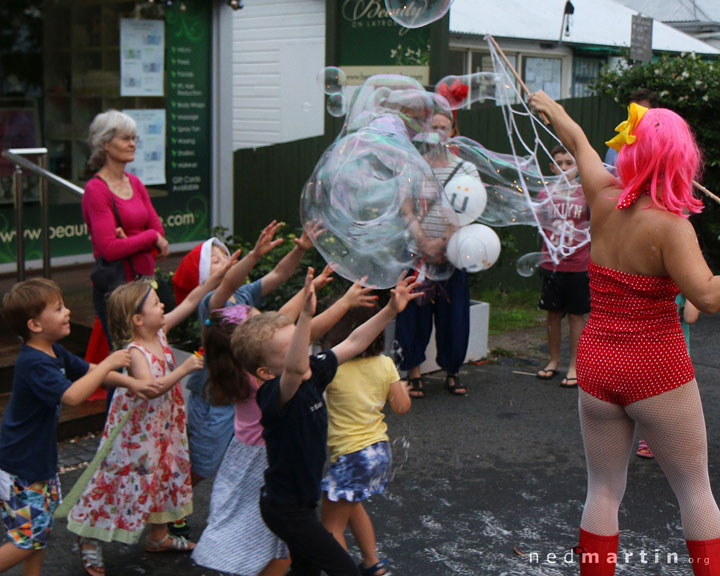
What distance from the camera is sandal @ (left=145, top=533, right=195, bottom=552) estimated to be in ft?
13.1

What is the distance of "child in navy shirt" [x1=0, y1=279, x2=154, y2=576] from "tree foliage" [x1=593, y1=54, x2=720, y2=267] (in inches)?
293

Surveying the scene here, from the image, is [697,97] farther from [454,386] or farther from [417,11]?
[417,11]

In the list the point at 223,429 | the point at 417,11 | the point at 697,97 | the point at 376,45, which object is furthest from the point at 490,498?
the point at 697,97

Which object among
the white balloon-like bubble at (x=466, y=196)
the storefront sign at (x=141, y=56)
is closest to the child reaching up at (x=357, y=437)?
the white balloon-like bubble at (x=466, y=196)

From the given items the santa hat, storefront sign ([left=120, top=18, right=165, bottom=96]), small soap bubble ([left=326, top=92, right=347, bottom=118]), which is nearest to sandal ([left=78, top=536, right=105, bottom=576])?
the santa hat

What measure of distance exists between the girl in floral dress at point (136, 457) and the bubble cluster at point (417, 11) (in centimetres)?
245

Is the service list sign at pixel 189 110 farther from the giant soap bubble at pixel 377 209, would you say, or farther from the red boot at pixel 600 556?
the red boot at pixel 600 556

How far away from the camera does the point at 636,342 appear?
312 centimetres

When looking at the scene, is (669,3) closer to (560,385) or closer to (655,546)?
(560,385)

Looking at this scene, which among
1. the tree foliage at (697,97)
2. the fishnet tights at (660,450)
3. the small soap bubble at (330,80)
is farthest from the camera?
the tree foliage at (697,97)

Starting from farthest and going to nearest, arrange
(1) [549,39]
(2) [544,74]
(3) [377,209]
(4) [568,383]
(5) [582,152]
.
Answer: (2) [544,74] < (1) [549,39] < (4) [568,383] < (3) [377,209] < (5) [582,152]

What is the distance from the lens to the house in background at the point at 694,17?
1881 centimetres

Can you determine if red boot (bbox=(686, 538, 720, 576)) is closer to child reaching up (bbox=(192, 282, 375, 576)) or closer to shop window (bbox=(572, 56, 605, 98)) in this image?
child reaching up (bbox=(192, 282, 375, 576))

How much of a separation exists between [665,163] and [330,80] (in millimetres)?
3376
